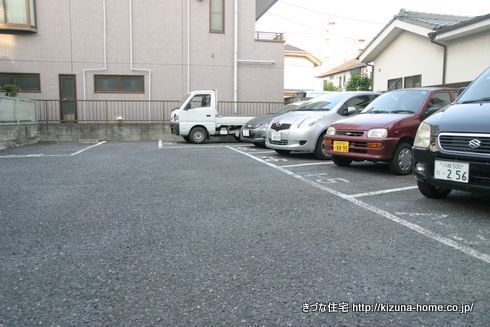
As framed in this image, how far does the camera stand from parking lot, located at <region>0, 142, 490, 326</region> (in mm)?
2244

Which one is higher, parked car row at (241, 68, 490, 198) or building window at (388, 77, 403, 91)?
building window at (388, 77, 403, 91)

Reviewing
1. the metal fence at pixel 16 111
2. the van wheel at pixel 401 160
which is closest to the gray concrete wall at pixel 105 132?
the metal fence at pixel 16 111

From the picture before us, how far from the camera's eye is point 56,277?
8.69 ft

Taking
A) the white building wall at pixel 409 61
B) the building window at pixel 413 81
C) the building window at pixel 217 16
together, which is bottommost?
the building window at pixel 413 81

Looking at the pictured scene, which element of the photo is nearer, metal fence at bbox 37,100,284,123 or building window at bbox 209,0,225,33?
metal fence at bbox 37,100,284,123

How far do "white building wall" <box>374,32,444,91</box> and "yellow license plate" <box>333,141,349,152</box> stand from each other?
7529 millimetres

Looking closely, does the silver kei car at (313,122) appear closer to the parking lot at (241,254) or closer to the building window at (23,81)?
the parking lot at (241,254)

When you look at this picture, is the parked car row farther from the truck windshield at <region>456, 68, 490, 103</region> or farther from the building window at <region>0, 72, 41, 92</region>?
the building window at <region>0, 72, 41, 92</region>

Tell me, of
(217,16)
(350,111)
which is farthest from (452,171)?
(217,16)

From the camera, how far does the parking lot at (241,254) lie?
224 centimetres

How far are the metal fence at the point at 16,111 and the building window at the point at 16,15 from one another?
2.92 m

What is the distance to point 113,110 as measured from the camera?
53.0 feet

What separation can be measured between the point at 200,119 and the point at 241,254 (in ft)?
36.5

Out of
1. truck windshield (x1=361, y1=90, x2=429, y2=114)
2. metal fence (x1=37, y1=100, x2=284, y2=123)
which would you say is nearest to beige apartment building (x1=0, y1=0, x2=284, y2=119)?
metal fence (x1=37, y1=100, x2=284, y2=123)
